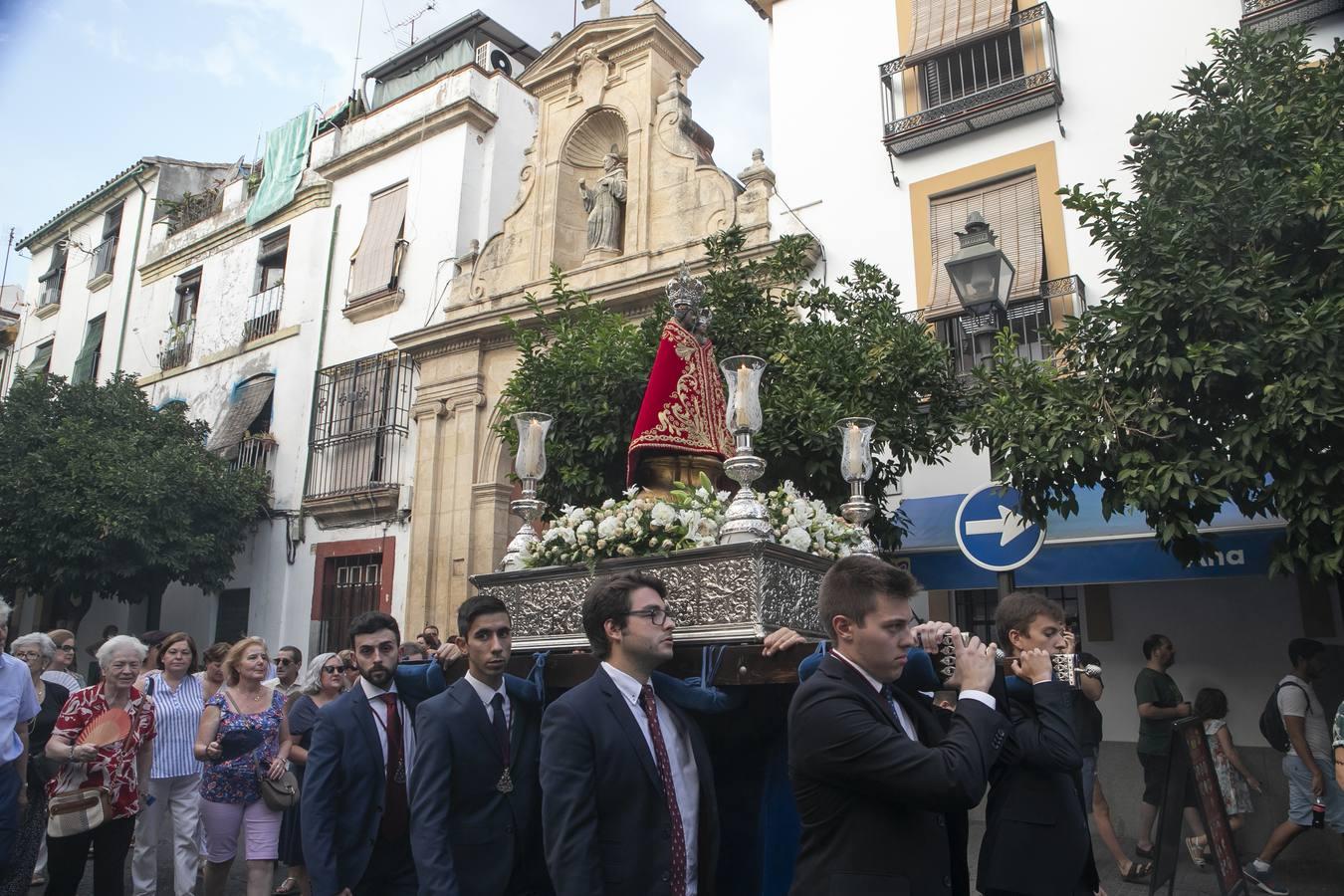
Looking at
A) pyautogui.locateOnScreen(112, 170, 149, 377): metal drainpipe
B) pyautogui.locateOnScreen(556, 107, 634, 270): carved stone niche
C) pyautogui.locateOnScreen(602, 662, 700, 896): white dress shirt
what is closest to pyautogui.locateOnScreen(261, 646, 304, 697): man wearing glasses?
pyautogui.locateOnScreen(602, 662, 700, 896): white dress shirt

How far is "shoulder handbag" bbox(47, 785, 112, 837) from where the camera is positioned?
496 cm

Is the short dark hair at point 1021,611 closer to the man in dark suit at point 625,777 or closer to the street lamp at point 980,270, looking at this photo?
the man in dark suit at point 625,777

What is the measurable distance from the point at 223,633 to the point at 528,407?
10.8 m

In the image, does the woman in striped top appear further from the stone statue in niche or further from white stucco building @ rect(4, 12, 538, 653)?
the stone statue in niche

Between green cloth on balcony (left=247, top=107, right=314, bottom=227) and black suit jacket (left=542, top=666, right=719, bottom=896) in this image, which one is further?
green cloth on balcony (left=247, top=107, right=314, bottom=227)

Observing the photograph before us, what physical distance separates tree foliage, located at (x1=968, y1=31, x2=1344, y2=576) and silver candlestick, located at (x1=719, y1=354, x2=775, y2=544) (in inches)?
103

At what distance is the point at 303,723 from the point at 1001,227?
8269mm

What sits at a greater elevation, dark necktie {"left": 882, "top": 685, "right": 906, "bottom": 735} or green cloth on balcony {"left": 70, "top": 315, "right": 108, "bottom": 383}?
green cloth on balcony {"left": 70, "top": 315, "right": 108, "bottom": 383}

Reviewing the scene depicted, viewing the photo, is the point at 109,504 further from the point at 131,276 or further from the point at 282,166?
the point at 131,276

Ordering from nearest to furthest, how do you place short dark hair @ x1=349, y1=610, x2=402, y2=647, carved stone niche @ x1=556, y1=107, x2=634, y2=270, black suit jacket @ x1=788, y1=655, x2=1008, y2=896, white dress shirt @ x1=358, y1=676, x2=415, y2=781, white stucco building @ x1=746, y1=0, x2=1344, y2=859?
black suit jacket @ x1=788, y1=655, x2=1008, y2=896
white dress shirt @ x1=358, y1=676, x2=415, y2=781
short dark hair @ x1=349, y1=610, x2=402, y2=647
white stucco building @ x1=746, y1=0, x2=1344, y2=859
carved stone niche @ x1=556, y1=107, x2=634, y2=270

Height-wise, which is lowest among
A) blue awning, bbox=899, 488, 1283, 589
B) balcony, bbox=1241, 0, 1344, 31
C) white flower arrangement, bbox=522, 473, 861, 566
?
white flower arrangement, bbox=522, 473, 861, 566

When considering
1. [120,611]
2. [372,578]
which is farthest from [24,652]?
[120,611]

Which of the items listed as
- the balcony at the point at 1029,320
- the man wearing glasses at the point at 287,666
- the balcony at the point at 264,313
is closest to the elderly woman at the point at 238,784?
the man wearing glasses at the point at 287,666

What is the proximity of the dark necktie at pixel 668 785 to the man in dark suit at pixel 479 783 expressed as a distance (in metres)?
0.51
